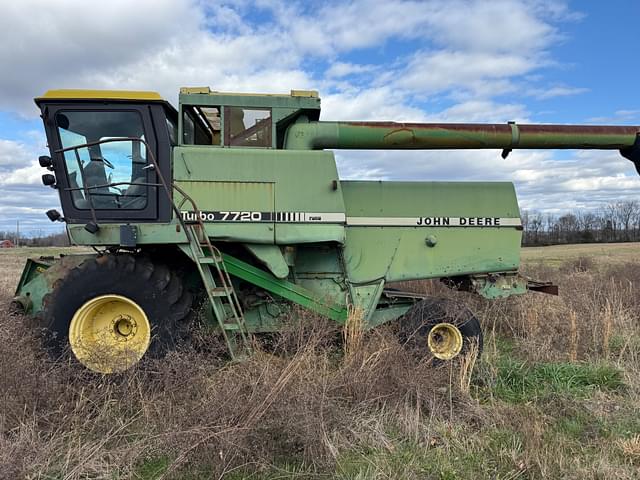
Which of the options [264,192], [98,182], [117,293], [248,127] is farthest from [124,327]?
[248,127]

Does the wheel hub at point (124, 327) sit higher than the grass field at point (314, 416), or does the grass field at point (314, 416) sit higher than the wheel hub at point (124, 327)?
the wheel hub at point (124, 327)

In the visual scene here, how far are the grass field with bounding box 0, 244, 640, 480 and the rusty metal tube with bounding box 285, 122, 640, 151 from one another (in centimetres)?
194

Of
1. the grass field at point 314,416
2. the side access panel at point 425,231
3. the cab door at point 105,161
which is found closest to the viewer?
the grass field at point 314,416

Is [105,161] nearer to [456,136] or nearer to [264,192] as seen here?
[264,192]

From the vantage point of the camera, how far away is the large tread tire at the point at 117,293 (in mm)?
4812

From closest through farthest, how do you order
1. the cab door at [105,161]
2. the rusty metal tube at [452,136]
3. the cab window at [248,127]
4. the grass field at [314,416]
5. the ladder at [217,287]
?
the grass field at [314,416] < the ladder at [217,287] < the cab door at [105,161] < the cab window at [248,127] < the rusty metal tube at [452,136]

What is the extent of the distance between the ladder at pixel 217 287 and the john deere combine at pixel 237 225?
15mm

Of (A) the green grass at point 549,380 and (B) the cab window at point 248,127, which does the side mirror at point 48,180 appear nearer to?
(B) the cab window at point 248,127

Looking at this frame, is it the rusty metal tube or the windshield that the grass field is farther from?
the rusty metal tube

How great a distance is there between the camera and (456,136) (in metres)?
Result: 5.54

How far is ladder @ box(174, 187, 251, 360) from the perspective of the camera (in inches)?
188

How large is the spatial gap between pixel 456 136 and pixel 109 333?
427 cm

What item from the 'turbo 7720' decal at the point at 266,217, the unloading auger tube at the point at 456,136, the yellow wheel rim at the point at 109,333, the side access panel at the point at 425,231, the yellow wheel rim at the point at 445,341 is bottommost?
the yellow wheel rim at the point at 445,341

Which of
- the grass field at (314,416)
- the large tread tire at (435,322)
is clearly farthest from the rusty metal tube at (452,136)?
the grass field at (314,416)
